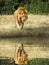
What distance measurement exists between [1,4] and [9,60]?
8.55 ft

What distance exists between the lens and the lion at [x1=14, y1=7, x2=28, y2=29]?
7547 mm

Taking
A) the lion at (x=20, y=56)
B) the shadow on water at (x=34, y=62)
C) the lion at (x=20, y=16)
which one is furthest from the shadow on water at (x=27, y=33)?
the shadow on water at (x=34, y=62)

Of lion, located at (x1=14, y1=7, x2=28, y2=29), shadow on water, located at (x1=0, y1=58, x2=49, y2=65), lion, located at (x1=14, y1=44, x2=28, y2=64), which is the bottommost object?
shadow on water, located at (x1=0, y1=58, x2=49, y2=65)

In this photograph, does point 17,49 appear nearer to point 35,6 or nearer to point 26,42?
point 26,42

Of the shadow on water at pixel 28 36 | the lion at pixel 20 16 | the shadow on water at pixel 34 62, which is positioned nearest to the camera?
the shadow on water at pixel 34 62

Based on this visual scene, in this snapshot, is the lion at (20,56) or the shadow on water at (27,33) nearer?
the lion at (20,56)

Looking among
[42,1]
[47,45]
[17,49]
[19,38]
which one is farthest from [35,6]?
[17,49]

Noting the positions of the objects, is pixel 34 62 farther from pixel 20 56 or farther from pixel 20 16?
pixel 20 16

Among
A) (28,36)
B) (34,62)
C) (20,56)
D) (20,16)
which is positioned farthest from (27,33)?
(34,62)

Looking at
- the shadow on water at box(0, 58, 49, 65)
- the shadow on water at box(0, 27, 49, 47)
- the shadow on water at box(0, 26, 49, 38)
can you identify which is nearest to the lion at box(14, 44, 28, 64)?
the shadow on water at box(0, 58, 49, 65)

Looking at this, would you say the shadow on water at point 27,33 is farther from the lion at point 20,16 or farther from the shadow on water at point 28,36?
the lion at point 20,16

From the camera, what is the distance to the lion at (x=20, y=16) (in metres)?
7.55

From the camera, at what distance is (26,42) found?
6.96 metres

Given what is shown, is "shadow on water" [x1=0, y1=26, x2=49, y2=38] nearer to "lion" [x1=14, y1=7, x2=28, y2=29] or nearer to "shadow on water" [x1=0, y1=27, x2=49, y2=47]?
"shadow on water" [x1=0, y1=27, x2=49, y2=47]
